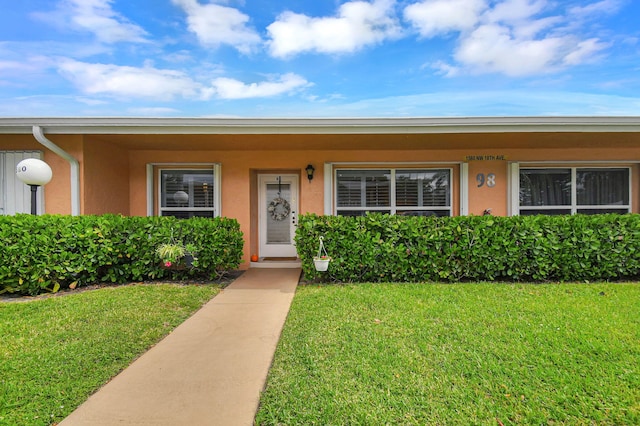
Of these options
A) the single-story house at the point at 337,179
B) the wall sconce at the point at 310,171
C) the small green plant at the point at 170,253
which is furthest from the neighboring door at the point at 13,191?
the wall sconce at the point at 310,171

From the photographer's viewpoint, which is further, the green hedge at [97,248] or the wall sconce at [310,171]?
the wall sconce at [310,171]

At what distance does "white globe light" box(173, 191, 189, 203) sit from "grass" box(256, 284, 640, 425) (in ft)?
13.5

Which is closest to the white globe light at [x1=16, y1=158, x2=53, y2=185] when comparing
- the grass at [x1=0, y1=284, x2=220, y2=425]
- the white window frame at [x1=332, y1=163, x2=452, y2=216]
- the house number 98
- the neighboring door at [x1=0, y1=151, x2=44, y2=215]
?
the neighboring door at [x1=0, y1=151, x2=44, y2=215]

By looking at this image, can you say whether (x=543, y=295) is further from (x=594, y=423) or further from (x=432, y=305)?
(x=594, y=423)

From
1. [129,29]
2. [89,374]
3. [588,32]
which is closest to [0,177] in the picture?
[129,29]

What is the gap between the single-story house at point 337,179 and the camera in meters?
6.28

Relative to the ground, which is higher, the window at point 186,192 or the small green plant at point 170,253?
the window at point 186,192

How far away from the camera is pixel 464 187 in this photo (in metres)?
6.91

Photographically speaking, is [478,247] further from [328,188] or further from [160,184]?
[160,184]

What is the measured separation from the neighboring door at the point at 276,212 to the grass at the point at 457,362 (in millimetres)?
3299

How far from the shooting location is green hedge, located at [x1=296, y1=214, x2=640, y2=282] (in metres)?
5.39

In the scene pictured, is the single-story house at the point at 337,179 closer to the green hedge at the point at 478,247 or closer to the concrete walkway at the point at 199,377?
the green hedge at the point at 478,247

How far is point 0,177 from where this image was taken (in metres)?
5.92

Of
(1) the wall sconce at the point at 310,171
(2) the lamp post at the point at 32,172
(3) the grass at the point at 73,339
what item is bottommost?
(3) the grass at the point at 73,339
